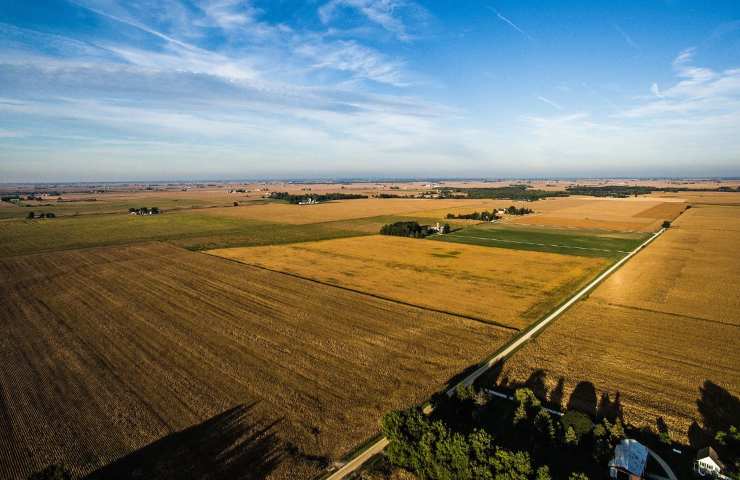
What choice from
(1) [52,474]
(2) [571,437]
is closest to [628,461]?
(2) [571,437]

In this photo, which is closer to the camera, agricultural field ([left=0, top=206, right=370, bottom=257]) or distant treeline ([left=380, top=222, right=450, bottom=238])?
agricultural field ([left=0, top=206, right=370, bottom=257])

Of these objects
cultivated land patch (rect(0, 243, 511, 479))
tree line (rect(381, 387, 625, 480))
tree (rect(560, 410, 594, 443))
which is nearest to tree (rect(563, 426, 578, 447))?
tree line (rect(381, 387, 625, 480))

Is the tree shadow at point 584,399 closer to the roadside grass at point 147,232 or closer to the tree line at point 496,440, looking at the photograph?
the tree line at point 496,440

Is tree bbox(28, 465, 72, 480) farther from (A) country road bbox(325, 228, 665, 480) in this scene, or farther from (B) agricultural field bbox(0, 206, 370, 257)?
(B) agricultural field bbox(0, 206, 370, 257)

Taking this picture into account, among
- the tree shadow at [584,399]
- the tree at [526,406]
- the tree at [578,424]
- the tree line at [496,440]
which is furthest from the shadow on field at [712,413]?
the tree at [526,406]

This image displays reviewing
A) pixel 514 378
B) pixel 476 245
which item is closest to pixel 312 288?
pixel 514 378

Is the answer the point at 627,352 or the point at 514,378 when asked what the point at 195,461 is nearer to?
the point at 514,378

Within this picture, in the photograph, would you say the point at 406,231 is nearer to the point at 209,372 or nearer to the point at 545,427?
the point at 209,372
